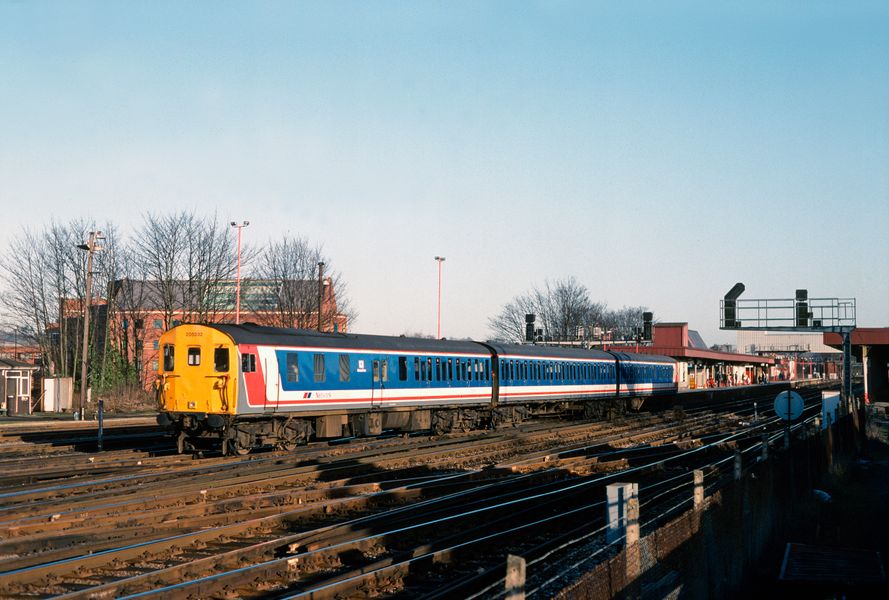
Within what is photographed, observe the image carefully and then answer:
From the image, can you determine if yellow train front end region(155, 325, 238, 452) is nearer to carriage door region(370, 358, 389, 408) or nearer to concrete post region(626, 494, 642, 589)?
carriage door region(370, 358, 389, 408)

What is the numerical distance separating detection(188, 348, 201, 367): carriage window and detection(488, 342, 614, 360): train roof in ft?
42.7

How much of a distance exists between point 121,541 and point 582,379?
1189 inches

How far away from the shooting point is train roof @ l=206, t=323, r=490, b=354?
21812mm

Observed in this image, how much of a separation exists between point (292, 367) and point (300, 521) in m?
9.05

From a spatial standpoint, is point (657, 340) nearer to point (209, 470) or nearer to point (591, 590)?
point (209, 470)

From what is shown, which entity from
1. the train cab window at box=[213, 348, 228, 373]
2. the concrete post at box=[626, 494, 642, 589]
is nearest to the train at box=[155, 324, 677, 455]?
the train cab window at box=[213, 348, 228, 373]

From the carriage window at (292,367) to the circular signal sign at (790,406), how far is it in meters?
11.4

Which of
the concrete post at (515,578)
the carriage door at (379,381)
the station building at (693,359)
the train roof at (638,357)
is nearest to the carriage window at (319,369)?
the carriage door at (379,381)

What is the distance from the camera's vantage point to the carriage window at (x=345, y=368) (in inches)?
945

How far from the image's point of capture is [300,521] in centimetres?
1359

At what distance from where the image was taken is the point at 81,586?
962 centimetres

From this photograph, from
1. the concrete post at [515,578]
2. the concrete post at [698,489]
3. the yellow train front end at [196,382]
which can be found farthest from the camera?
the yellow train front end at [196,382]

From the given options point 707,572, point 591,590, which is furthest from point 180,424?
point 591,590

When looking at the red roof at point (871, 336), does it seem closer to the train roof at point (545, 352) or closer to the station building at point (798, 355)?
the train roof at point (545, 352)
